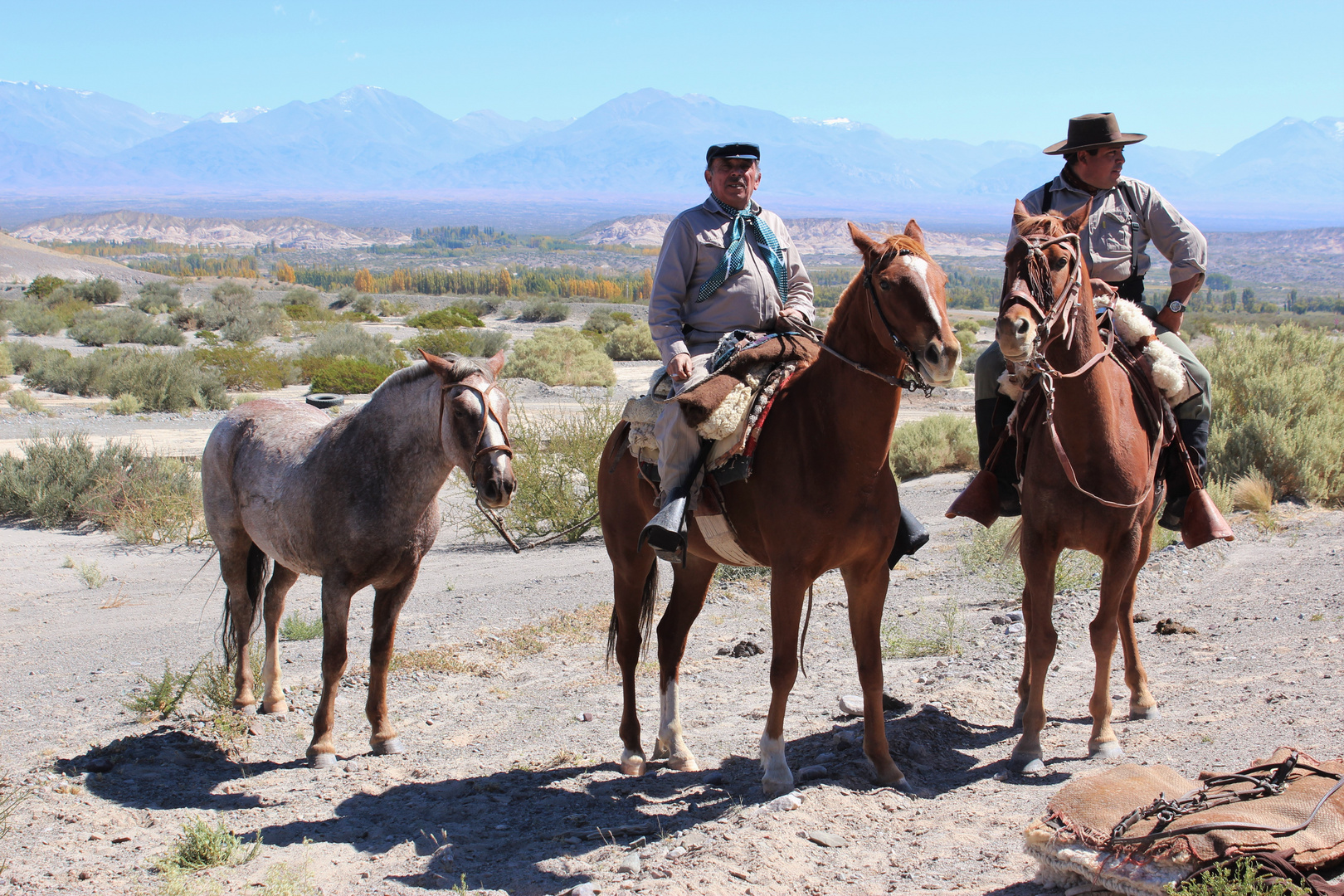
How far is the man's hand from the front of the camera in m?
5.07

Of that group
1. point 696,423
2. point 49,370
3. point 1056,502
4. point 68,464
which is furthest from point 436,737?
point 49,370

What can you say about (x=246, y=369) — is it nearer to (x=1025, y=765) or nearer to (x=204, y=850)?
(x=204, y=850)

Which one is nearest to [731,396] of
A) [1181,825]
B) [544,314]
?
[1181,825]

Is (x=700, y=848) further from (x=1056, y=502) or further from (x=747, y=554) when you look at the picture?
(x=1056, y=502)

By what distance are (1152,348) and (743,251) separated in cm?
236

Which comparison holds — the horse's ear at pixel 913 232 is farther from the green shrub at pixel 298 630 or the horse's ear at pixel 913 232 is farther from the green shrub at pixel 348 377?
the green shrub at pixel 348 377

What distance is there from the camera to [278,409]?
673 centimetres

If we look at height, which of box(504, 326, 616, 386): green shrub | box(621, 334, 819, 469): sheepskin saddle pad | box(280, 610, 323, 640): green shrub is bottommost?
box(280, 610, 323, 640): green shrub

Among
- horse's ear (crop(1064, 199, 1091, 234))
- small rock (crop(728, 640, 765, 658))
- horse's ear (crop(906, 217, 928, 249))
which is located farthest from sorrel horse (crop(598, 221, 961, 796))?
small rock (crop(728, 640, 765, 658))

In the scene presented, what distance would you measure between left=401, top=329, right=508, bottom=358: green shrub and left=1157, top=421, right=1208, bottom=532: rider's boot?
22754 millimetres

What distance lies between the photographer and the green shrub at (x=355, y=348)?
93.4 ft

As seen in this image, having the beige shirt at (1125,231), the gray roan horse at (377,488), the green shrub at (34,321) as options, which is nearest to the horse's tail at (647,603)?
the gray roan horse at (377,488)

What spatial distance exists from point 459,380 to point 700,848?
275cm

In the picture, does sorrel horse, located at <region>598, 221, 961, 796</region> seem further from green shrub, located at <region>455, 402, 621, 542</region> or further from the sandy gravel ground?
green shrub, located at <region>455, 402, 621, 542</region>
